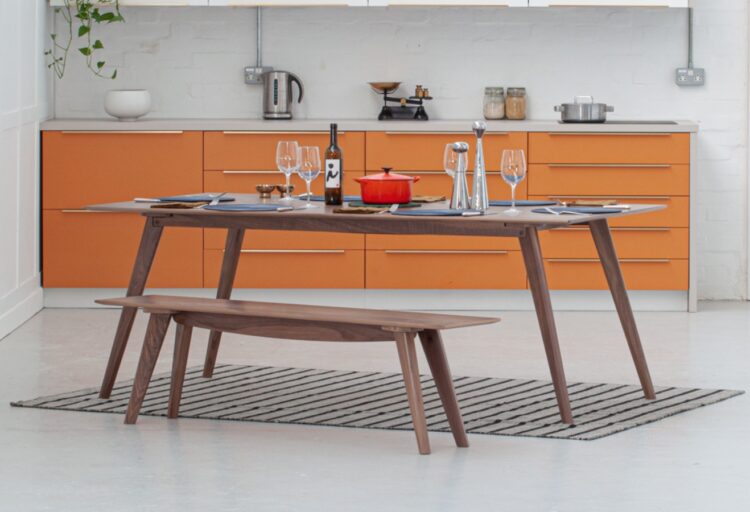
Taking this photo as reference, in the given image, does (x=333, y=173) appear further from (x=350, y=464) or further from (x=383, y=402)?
(x=350, y=464)

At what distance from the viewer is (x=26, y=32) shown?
6.56m

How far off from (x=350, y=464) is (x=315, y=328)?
0.45 m

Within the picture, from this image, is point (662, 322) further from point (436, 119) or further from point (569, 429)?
point (569, 429)

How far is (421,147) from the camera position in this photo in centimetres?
691

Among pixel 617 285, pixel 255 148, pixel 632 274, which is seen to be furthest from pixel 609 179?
pixel 617 285

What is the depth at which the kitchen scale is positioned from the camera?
7.17 metres

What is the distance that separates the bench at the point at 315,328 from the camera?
3.98m

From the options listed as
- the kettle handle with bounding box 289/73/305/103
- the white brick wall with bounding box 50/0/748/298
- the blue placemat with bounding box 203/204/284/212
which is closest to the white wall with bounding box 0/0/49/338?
the white brick wall with bounding box 50/0/748/298

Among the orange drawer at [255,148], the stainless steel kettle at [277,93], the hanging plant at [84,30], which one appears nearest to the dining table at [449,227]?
the orange drawer at [255,148]

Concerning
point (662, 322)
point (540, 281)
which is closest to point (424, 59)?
point (662, 322)

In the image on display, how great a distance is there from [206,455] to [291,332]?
0.44 meters

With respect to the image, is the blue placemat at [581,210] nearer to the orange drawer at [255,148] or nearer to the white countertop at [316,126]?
the white countertop at [316,126]

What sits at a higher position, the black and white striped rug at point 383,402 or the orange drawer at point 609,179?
the orange drawer at point 609,179

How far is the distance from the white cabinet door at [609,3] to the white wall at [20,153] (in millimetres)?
2426
